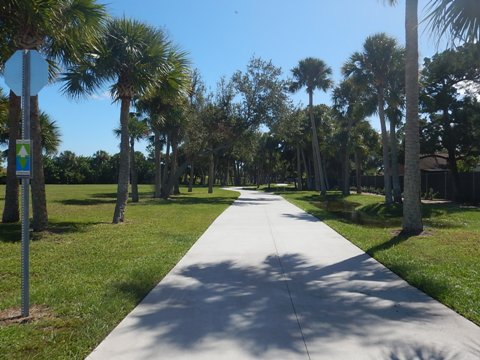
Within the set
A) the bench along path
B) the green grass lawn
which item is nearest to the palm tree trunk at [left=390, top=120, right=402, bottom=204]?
the green grass lawn

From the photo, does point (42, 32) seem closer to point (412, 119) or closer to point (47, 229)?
point (47, 229)

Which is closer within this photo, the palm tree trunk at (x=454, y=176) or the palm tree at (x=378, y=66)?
the palm tree at (x=378, y=66)

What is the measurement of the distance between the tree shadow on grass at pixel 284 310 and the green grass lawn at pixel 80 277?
0.25 m

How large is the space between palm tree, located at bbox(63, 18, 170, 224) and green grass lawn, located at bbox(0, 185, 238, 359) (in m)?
4.31

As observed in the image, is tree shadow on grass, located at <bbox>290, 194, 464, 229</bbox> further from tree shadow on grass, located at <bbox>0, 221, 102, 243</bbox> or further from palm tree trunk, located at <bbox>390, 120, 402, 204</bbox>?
tree shadow on grass, located at <bbox>0, 221, 102, 243</bbox>

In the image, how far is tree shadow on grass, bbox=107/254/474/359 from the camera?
444 cm

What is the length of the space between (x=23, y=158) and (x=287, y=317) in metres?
3.29

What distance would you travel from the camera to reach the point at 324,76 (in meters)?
38.8

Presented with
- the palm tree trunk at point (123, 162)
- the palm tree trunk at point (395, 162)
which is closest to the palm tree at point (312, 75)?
the palm tree trunk at point (395, 162)

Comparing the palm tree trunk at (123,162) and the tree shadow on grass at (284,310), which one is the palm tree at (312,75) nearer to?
the palm tree trunk at (123,162)

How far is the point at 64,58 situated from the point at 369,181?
146 feet

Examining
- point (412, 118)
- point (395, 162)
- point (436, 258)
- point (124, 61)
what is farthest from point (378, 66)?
point (436, 258)

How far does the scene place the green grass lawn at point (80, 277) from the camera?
4438mm

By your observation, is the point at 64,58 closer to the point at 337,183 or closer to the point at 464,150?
the point at 464,150
